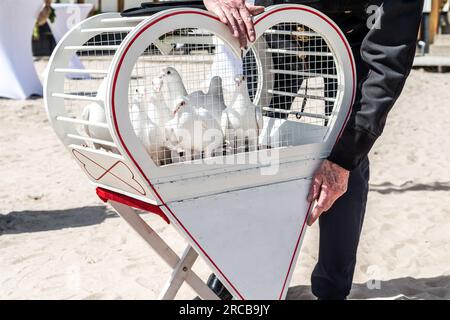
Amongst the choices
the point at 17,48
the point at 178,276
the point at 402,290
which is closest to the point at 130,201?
the point at 178,276

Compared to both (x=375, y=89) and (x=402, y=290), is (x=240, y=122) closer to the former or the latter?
(x=375, y=89)

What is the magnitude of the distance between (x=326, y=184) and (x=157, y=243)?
634 millimetres

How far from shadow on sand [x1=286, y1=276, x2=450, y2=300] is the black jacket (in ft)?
3.24

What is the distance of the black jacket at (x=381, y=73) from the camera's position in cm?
191

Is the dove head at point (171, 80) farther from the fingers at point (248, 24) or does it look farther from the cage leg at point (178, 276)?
the cage leg at point (178, 276)

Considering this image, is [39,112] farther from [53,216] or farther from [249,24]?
[249,24]

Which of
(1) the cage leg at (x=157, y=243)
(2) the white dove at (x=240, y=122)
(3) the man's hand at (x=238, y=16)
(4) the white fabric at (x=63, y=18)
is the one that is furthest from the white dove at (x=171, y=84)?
(4) the white fabric at (x=63, y=18)

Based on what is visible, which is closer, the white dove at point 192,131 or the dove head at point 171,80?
the white dove at point 192,131

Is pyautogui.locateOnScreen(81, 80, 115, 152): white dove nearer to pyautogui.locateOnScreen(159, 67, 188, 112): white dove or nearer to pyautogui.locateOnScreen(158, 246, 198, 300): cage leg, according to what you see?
pyautogui.locateOnScreen(159, 67, 188, 112): white dove

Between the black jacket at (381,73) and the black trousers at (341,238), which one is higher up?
the black jacket at (381,73)

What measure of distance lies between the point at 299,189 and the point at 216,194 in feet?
0.93

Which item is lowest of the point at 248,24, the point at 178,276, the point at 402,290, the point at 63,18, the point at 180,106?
the point at 402,290

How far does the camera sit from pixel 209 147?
189 cm
